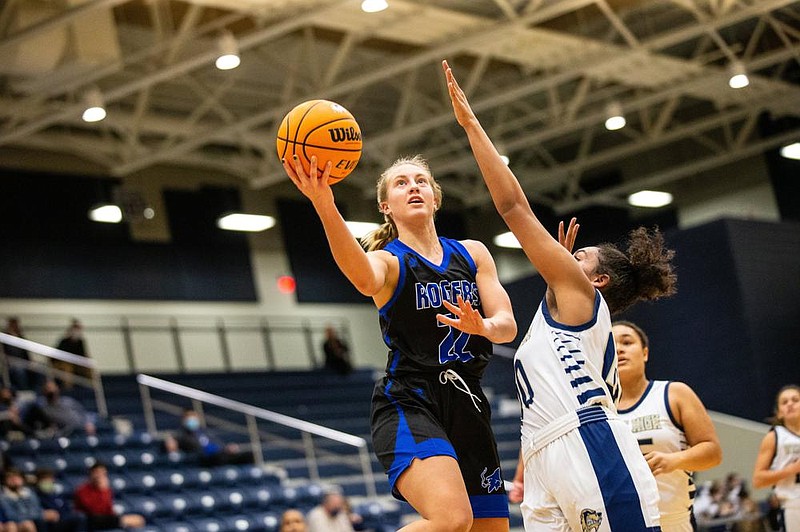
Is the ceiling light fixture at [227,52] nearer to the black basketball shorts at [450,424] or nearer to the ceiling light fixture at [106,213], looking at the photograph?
the ceiling light fixture at [106,213]

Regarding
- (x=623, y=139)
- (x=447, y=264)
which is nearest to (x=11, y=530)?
(x=447, y=264)

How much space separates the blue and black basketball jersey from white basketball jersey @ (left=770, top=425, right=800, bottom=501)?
10.4 feet

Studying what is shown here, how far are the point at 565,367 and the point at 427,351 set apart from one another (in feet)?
2.19

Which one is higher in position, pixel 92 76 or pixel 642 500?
pixel 92 76

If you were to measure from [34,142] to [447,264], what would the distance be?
50.5 feet

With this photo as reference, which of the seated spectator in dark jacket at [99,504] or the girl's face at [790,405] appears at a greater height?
the seated spectator in dark jacket at [99,504]

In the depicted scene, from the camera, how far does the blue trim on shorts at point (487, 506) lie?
420cm

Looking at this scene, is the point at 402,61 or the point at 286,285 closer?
the point at 402,61

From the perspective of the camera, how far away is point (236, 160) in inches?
772

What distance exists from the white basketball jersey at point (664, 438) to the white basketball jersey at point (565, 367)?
4.32ft

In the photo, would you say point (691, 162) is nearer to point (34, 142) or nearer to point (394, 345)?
point (34, 142)

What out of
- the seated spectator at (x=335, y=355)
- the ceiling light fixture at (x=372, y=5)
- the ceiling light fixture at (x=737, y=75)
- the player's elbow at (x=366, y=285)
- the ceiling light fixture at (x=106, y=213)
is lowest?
the player's elbow at (x=366, y=285)

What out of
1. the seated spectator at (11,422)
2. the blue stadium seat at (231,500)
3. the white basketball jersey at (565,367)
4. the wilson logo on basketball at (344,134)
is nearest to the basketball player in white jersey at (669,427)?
the white basketball jersey at (565,367)

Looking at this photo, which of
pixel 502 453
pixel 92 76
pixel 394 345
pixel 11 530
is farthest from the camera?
pixel 502 453
